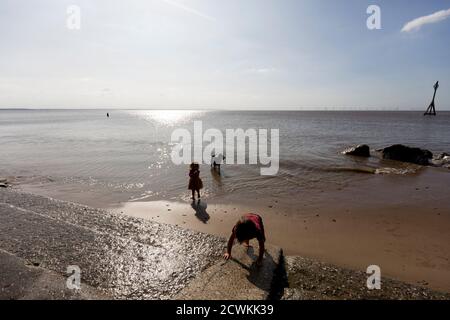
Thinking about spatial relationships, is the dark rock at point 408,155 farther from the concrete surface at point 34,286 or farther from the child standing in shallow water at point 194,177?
the concrete surface at point 34,286

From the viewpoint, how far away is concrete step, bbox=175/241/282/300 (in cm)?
473

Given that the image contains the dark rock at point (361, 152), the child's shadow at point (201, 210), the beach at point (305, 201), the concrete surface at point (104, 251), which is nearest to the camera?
the concrete surface at point (104, 251)

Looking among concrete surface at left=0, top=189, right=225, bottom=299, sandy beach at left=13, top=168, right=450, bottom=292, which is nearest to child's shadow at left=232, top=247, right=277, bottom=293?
concrete surface at left=0, top=189, right=225, bottom=299

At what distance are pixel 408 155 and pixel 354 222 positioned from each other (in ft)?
49.5

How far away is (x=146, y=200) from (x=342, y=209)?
7.77 metres

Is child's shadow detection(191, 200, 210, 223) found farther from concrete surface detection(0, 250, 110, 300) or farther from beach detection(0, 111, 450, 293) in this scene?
concrete surface detection(0, 250, 110, 300)

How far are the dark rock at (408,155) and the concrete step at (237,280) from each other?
1925 cm

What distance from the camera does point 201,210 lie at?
10156mm

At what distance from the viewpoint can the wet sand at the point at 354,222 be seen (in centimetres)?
675

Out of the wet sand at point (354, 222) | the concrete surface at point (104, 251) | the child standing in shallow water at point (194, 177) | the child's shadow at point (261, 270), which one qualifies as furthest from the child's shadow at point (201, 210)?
the child's shadow at point (261, 270)

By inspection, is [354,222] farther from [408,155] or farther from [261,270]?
[408,155]

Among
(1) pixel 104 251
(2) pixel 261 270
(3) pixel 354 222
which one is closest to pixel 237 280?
(2) pixel 261 270
